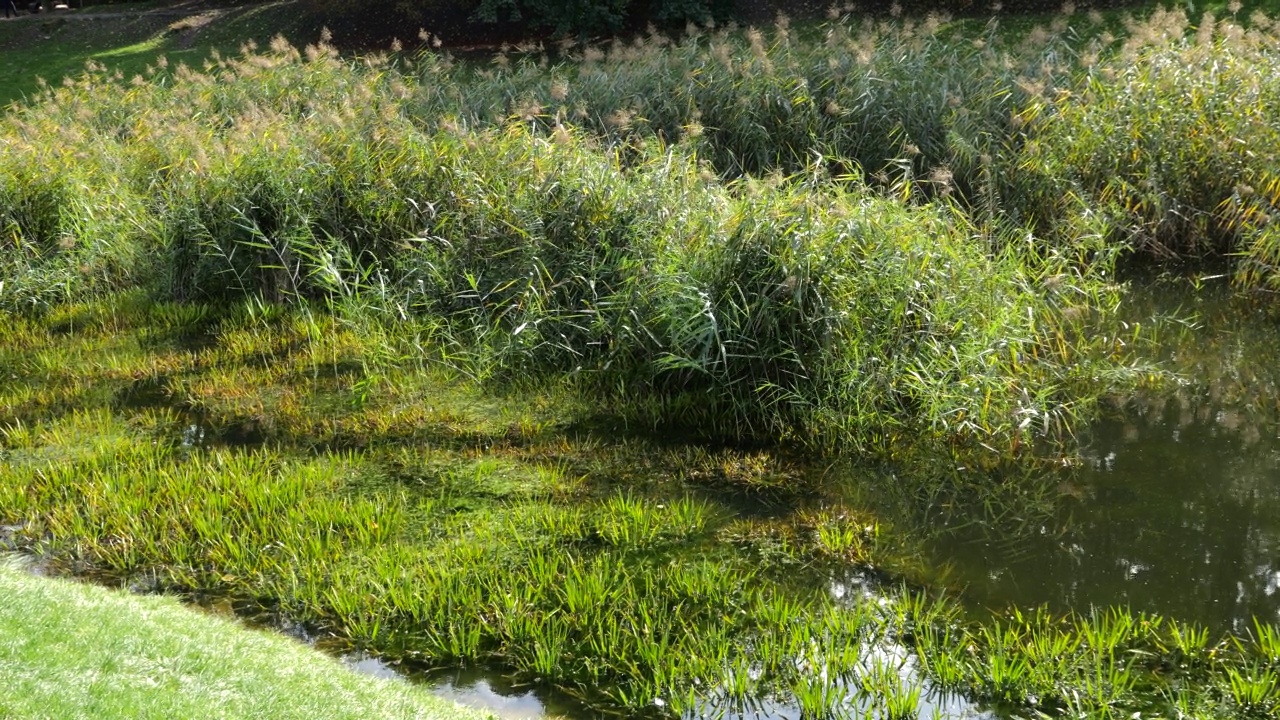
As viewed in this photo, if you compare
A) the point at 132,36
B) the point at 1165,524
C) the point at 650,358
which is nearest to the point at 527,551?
the point at 650,358

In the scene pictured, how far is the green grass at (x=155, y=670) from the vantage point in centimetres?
416

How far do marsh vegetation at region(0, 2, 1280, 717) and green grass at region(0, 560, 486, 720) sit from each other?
658 millimetres

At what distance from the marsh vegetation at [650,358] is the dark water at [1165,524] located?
0.17 meters

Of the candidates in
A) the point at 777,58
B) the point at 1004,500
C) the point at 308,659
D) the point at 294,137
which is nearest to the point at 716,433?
the point at 1004,500

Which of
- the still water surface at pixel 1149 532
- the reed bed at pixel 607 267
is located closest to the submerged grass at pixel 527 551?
the still water surface at pixel 1149 532

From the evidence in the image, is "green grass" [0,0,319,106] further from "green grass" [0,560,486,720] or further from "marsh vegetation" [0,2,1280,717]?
"green grass" [0,560,486,720]

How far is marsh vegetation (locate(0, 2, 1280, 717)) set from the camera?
218 inches

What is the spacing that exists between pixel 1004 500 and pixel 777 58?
313 inches

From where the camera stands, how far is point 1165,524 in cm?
647

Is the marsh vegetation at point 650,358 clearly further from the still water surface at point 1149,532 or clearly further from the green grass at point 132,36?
the green grass at point 132,36

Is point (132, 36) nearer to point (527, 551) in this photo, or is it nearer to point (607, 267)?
point (607, 267)

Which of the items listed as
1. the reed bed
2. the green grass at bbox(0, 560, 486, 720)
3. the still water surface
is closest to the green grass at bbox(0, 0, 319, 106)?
the reed bed

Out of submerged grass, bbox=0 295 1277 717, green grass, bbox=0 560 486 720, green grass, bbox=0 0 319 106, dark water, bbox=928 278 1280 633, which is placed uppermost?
green grass, bbox=0 0 319 106

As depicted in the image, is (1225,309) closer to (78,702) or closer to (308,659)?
(308,659)
